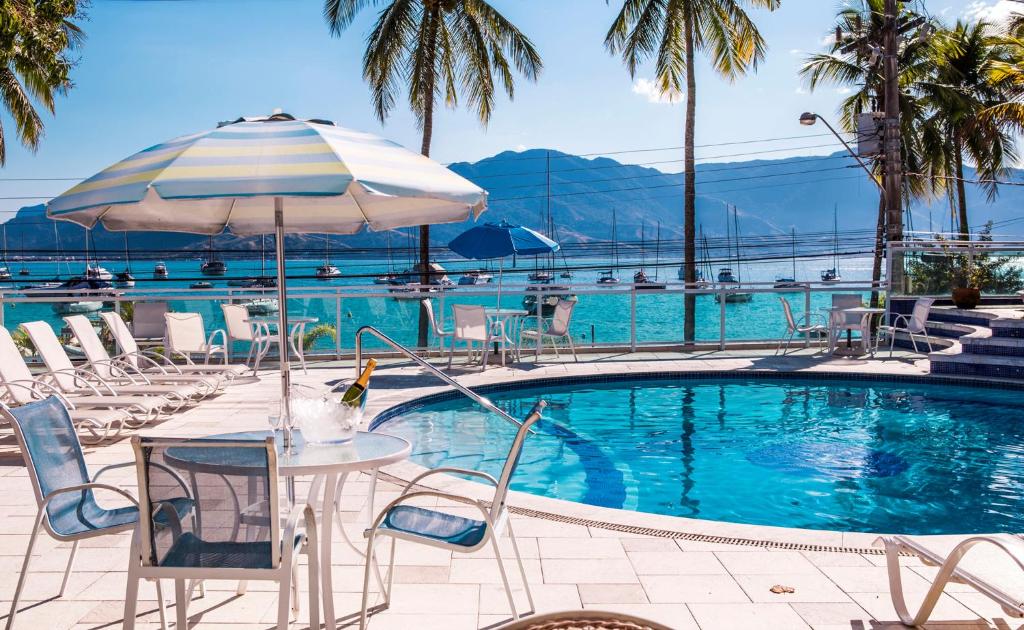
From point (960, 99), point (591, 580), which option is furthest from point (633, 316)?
point (960, 99)

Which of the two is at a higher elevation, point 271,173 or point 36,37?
point 36,37

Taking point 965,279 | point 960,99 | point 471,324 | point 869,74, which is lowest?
point 471,324

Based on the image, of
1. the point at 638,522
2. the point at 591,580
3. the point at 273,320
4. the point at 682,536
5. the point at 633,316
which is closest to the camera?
the point at 591,580

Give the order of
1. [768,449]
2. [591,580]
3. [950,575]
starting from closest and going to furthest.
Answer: [950,575] < [591,580] < [768,449]

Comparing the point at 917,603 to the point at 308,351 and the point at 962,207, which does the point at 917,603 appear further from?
the point at 962,207

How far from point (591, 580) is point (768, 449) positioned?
13.2 feet

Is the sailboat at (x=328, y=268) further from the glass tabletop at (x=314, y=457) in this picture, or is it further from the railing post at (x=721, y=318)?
the glass tabletop at (x=314, y=457)

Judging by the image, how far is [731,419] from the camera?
325 inches

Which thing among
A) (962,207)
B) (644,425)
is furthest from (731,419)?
(962,207)

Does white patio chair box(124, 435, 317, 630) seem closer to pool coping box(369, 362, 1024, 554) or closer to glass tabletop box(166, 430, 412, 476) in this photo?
glass tabletop box(166, 430, 412, 476)

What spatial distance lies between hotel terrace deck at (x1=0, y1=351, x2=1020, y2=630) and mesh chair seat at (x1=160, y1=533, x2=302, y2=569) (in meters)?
0.66

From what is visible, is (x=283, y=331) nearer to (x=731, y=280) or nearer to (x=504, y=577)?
(x=504, y=577)

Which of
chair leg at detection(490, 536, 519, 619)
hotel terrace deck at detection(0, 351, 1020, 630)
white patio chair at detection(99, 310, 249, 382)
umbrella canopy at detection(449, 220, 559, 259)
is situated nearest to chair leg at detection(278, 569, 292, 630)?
hotel terrace deck at detection(0, 351, 1020, 630)

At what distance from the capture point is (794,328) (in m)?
11.8
